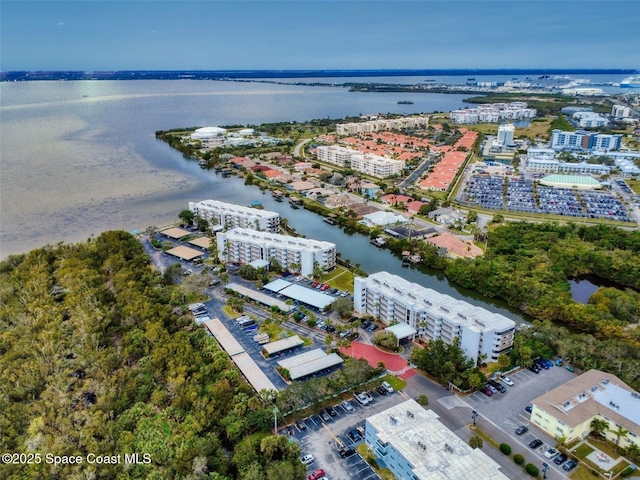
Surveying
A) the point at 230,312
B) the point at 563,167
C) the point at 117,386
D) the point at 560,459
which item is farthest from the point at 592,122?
the point at 117,386

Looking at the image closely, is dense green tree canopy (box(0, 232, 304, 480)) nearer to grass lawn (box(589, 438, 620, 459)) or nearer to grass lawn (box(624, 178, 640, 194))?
grass lawn (box(589, 438, 620, 459))

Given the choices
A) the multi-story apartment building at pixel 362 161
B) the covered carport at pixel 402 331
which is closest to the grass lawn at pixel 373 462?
the covered carport at pixel 402 331

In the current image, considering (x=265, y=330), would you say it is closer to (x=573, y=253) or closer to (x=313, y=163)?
(x=573, y=253)

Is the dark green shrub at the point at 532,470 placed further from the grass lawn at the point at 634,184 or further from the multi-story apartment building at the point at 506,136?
the multi-story apartment building at the point at 506,136

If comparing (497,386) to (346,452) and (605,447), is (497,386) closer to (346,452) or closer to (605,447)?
(605,447)

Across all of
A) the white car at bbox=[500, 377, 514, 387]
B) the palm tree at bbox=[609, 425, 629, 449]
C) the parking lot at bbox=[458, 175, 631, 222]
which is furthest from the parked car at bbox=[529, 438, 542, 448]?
the parking lot at bbox=[458, 175, 631, 222]

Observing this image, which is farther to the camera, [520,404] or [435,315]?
[435,315]

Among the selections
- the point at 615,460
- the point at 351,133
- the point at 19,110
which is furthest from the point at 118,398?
the point at 19,110
